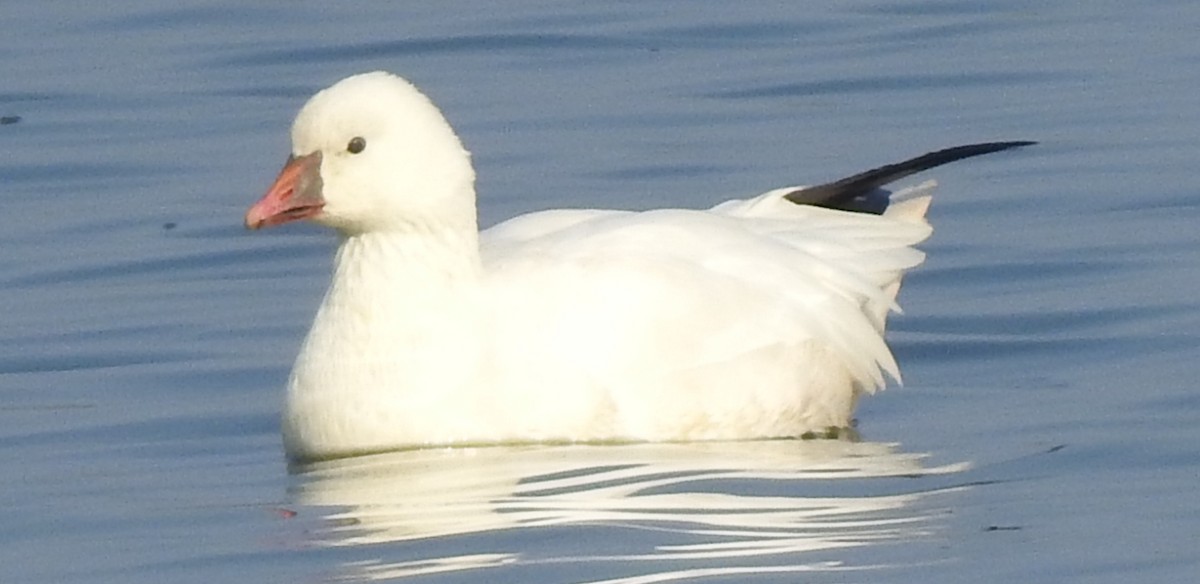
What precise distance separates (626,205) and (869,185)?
2661mm

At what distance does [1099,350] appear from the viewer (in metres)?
10.1

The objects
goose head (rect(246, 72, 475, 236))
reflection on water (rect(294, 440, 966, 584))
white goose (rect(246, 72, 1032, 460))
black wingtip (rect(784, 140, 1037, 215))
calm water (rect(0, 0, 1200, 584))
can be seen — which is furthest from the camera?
black wingtip (rect(784, 140, 1037, 215))

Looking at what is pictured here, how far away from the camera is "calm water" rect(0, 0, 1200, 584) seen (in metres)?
7.69

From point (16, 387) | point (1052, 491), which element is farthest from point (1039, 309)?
point (16, 387)

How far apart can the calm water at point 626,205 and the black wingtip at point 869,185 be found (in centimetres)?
54

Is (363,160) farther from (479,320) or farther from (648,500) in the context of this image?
(648,500)

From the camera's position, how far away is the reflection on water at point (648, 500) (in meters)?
7.45

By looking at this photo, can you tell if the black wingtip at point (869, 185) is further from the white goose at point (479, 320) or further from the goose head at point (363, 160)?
the goose head at point (363, 160)

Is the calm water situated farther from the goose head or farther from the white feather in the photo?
the goose head

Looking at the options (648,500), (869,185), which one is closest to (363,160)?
(648,500)

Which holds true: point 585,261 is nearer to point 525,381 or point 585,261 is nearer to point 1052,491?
point 525,381

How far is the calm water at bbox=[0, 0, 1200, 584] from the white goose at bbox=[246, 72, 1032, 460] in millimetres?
136

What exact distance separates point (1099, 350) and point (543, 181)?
143 inches

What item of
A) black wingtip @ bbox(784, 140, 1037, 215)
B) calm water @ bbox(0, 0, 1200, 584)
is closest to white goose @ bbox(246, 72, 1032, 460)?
calm water @ bbox(0, 0, 1200, 584)
